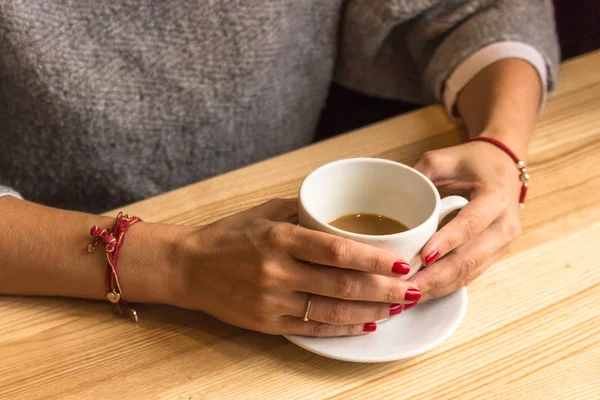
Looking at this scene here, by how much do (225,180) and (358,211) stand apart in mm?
242

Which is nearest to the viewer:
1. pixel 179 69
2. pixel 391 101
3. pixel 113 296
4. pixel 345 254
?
pixel 345 254

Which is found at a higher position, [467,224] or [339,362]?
[467,224]

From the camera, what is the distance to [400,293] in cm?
59

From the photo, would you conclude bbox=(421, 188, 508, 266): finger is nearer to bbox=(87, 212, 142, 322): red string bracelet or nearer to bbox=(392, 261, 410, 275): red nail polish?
bbox=(392, 261, 410, 275): red nail polish

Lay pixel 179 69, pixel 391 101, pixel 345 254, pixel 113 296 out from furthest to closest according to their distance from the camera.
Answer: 1. pixel 391 101
2. pixel 179 69
3. pixel 113 296
4. pixel 345 254

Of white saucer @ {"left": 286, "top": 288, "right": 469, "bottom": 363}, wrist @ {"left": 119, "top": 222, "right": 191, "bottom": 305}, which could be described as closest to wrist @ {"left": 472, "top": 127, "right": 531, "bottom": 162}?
white saucer @ {"left": 286, "top": 288, "right": 469, "bottom": 363}

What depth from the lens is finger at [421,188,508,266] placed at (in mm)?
605

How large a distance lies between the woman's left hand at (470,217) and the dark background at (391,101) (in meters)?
0.61

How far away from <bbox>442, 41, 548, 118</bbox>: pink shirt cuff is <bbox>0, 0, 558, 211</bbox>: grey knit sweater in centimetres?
1

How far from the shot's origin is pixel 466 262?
66 cm

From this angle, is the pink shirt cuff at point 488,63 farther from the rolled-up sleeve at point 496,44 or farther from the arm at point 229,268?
the arm at point 229,268

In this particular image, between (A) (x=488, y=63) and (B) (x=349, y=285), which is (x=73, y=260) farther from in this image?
(A) (x=488, y=63)

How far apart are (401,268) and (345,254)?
0.06 m

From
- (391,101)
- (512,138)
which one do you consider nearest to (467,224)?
(512,138)
